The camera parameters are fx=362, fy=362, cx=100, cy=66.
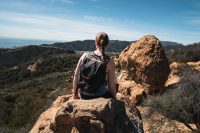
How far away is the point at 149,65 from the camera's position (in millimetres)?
16547

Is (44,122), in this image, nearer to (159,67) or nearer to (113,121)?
(113,121)

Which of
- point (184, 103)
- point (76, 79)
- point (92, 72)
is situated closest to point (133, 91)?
point (184, 103)

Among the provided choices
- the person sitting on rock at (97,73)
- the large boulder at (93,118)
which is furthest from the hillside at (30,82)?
the person sitting on rock at (97,73)

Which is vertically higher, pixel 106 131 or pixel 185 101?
pixel 106 131

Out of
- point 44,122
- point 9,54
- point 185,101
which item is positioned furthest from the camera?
point 9,54

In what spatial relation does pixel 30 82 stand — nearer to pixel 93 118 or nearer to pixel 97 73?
pixel 97 73

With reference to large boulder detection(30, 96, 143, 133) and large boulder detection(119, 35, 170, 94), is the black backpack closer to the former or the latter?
large boulder detection(30, 96, 143, 133)

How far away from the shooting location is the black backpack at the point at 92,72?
18.5 feet

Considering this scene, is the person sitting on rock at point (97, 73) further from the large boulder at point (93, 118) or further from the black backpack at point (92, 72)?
the large boulder at point (93, 118)

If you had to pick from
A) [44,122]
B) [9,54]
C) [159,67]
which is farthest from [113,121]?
[9,54]

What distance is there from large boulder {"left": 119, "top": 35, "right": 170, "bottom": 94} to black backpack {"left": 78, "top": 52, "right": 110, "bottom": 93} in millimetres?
10931

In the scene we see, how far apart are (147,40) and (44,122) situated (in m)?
10.7

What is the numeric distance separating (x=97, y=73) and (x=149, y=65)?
1115 cm

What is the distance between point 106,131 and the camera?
5.50 m
